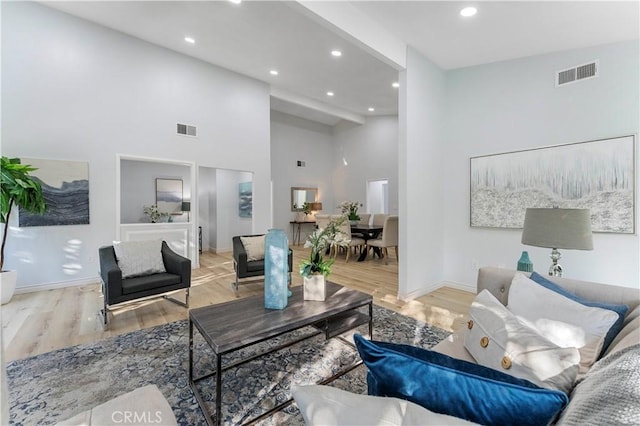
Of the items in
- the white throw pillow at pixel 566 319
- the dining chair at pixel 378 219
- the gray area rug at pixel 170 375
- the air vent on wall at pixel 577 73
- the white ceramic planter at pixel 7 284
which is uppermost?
the air vent on wall at pixel 577 73

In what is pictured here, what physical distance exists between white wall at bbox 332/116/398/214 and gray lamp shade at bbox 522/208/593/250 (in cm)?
595

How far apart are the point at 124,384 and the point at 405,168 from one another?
3479 mm

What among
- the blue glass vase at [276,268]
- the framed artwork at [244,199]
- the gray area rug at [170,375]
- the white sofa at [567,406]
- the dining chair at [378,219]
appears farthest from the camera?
the dining chair at [378,219]

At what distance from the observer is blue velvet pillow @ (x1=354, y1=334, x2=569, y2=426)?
0.72m

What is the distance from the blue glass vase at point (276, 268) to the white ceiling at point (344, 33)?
2175mm

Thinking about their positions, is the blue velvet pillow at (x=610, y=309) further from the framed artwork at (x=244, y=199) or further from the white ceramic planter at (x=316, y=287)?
the framed artwork at (x=244, y=199)

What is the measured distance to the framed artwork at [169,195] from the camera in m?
6.34

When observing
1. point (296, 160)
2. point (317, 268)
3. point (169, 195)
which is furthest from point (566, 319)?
point (296, 160)

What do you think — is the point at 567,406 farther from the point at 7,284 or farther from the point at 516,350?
the point at 7,284

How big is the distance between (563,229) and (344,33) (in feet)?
8.90

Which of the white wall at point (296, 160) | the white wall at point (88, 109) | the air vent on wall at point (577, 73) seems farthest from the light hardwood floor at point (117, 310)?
the white wall at point (296, 160)

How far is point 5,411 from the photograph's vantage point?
876 mm

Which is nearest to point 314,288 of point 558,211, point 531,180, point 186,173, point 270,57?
point 558,211

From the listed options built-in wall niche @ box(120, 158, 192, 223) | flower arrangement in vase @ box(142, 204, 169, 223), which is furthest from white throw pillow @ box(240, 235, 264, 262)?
flower arrangement in vase @ box(142, 204, 169, 223)
